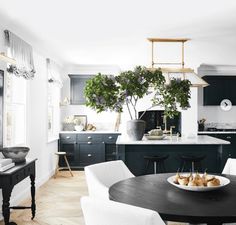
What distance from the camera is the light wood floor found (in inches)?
150

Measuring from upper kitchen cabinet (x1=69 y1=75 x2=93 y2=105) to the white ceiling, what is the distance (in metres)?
1.98

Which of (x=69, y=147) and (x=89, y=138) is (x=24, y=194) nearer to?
(x=69, y=147)

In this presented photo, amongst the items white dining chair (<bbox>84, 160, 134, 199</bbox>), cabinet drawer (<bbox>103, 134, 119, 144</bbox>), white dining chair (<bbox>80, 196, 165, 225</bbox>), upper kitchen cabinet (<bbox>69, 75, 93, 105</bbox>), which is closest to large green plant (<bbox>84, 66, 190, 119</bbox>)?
→ white dining chair (<bbox>84, 160, 134, 199</bbox>)

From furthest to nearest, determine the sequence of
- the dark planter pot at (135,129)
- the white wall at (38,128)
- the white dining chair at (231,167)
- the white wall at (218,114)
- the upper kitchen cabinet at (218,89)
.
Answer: the white wall at (218,114), the upper kitchen cabinet at (218,89), the white wall at (38,128), the dark planter pot at (135,129), the white dining chair at (231,167)

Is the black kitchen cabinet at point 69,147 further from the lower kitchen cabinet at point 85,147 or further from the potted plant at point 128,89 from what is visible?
the potted plant at point 128,89

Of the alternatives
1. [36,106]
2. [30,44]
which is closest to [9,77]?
[30,44]

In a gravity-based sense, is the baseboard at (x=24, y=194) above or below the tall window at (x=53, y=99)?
below

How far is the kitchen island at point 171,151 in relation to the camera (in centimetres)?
460

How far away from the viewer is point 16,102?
4.66m

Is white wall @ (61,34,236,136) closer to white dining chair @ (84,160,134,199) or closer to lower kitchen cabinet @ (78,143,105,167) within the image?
lower kitchen cabinet @ (78,143,105,167)

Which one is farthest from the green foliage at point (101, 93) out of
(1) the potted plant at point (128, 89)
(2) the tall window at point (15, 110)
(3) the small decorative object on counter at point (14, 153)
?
(2) the tall window at point (15, 110)

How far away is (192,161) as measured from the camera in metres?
4.48

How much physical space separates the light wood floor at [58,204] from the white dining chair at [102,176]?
950 mm

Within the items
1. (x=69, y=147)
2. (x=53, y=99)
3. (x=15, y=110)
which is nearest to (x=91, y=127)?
(x=69, y=147)
